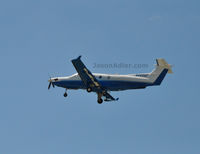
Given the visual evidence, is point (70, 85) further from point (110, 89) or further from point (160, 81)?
point (160, 81)

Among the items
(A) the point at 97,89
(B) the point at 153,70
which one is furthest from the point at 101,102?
(B) the point at 153,70

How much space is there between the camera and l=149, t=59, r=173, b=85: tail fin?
68562 mm

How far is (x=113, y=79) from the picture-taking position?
69000 mm

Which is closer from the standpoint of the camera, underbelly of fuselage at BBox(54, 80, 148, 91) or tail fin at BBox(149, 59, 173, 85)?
underbelly of fuselage at BBox(54, 80, 148, 91)

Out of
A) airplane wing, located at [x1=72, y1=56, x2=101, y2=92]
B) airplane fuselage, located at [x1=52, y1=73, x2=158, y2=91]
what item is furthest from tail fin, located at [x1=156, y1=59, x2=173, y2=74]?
airplane wing, located at [x1=72, y1=56, x2=101, y2=92]

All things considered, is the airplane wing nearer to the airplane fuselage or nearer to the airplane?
the airplane

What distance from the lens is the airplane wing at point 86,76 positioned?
68250mm

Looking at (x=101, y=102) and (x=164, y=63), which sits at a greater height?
(x=164, y=63)

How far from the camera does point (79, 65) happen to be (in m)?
68.2

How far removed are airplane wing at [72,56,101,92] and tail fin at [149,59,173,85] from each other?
642 centimetres

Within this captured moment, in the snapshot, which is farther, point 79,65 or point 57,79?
point 57,79

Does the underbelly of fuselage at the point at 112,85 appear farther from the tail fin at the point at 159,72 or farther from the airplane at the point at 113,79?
the tail fin at the point at 159,72

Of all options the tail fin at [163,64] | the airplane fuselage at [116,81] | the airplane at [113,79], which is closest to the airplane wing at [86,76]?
the airplane at [113,79]

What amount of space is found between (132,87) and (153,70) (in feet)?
10.8
